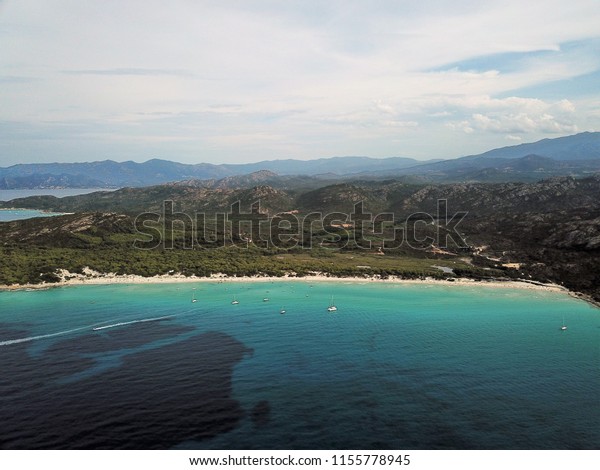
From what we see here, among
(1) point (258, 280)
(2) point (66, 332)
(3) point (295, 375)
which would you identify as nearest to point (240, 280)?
(1) point (258, 280)

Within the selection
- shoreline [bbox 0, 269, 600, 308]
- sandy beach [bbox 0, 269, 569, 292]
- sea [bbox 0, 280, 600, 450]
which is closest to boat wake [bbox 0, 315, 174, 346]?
sea [bbox 0, 280, 600, 450]

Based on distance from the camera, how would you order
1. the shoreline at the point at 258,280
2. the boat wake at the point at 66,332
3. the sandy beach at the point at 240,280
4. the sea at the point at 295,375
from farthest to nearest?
the sandy beach at the point at 240,280
the shoreline at the point at 258,280
the boat wake at the point at 66,332
the sea at the point at 295,375

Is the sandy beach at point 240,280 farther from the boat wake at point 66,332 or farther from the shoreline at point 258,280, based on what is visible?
the boat wake at point 66,332

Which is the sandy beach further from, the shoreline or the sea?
the sea

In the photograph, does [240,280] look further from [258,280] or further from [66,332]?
[66,332]

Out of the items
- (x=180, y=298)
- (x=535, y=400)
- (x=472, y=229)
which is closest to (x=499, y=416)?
(x=535, y=400)

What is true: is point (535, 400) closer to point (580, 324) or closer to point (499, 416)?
point (499, 416)

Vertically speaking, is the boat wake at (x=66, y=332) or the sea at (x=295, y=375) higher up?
the boat wake at (x=66, y=332)

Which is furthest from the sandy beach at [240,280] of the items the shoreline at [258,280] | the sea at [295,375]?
the sea at [295,375]
